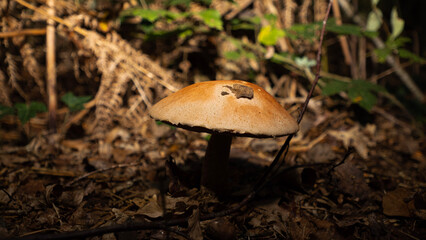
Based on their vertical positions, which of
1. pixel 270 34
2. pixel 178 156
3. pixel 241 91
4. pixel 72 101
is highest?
pixel 270 34

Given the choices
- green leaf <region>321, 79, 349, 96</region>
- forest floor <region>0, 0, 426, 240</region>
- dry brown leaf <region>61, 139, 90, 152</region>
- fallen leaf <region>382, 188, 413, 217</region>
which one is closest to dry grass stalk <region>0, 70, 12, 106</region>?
forest floor <region>0, 0, 426, 240</region>

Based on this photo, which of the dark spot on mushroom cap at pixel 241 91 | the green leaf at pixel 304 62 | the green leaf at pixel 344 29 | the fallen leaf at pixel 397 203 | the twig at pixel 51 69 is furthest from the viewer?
the green leaf at pixel 304 62

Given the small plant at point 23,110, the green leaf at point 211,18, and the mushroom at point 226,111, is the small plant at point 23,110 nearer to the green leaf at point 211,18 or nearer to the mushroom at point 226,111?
the mushroom at point 226,111

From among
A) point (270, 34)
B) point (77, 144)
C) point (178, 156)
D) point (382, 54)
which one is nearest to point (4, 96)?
point (77, 144)

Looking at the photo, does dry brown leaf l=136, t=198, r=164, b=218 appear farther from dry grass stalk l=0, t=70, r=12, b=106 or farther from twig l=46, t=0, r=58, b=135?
dry grass stalk l=0, t=70, r=12, b=106

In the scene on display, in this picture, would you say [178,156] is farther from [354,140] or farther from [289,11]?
[289,11]

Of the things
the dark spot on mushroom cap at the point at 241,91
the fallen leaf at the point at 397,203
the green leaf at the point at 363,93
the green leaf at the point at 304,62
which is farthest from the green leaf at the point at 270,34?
the fallen leaf at the point at 397,203

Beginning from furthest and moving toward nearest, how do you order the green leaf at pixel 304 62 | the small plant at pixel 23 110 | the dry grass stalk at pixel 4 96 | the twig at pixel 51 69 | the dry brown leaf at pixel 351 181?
the green leaf at pixel 304 62 → the twig at pixel 51 69 → the dry grass stalk at pixel 4 96 → the small plant at pixel 23 110 → the dry brown leaf at pixel 351 181

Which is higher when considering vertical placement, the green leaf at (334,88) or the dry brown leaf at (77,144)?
the green leaf at (334,88)
